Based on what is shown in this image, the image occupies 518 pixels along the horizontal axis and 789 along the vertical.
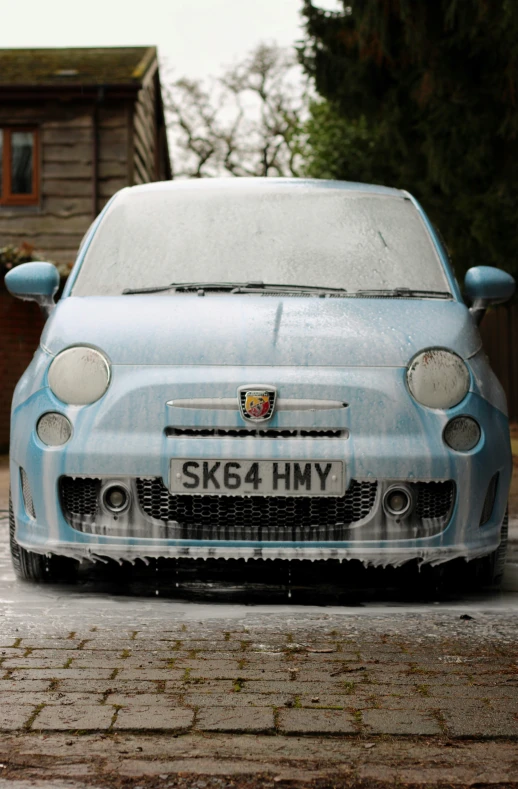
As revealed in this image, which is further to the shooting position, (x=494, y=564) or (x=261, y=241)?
Result: (x=261, y=241)

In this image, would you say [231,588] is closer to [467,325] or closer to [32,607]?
[32,607]

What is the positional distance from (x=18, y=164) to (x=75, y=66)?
2.09 m

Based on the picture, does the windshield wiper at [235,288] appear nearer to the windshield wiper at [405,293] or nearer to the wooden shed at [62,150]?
the windshield wiper at [405,293]

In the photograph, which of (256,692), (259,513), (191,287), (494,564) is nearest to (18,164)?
(191,287)

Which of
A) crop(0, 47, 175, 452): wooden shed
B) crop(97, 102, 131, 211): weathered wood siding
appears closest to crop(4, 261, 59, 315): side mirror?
crop(0, 47, 175, 452): wooden shed

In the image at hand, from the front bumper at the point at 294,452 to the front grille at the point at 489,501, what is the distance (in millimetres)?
44

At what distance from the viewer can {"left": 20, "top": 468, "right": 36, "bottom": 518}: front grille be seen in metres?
5.23

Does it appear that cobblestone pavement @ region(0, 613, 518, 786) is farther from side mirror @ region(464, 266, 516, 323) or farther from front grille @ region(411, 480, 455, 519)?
side mirror @ region(464, 266, 516, 323)

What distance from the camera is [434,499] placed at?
507 cm

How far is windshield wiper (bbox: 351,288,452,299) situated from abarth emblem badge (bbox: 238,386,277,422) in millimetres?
815

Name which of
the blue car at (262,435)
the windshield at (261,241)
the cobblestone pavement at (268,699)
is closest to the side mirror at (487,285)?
the windshield at (261,241)

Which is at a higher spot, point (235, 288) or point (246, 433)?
point (235, 288)

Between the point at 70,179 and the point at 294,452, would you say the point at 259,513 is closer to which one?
the point at 294,452

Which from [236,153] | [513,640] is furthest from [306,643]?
[236,153]
